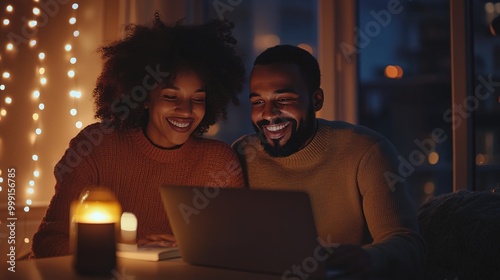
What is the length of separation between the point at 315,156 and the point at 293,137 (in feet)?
0.33

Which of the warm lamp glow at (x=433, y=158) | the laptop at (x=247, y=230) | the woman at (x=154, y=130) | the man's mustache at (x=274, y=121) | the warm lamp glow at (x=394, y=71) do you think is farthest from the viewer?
the warm lamp glow at (x=394, y=71)

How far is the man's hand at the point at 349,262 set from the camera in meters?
1.69

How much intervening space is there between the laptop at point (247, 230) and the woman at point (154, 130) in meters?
0.70

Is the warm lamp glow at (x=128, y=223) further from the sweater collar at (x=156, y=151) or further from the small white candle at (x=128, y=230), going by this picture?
the sweater collar at (x=156, y=151)

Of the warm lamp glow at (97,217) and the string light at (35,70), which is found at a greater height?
the string light at (35,70)

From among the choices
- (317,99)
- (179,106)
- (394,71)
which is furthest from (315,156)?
(394,71)

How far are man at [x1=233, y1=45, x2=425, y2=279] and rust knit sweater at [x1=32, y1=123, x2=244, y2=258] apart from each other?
125mm

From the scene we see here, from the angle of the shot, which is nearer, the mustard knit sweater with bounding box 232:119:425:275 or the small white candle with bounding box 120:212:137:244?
the small white candle with bounding box 120:212:137:244

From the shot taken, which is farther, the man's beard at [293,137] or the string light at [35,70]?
the string light at [35,70]

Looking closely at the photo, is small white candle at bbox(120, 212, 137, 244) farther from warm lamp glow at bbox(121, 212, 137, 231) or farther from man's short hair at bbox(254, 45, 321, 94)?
man's short hair at bbox(254, 45, 321, 94)

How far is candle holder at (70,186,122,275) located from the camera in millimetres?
1705

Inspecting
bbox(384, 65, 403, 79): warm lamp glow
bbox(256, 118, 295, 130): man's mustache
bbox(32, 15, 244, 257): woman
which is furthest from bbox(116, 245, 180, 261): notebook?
bbox(384, 65, 403, 79): warm lamp glow

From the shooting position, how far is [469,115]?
3410mm

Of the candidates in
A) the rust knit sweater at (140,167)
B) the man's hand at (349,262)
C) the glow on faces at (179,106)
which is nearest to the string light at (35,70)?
the rust knit sweater at (140,167)
